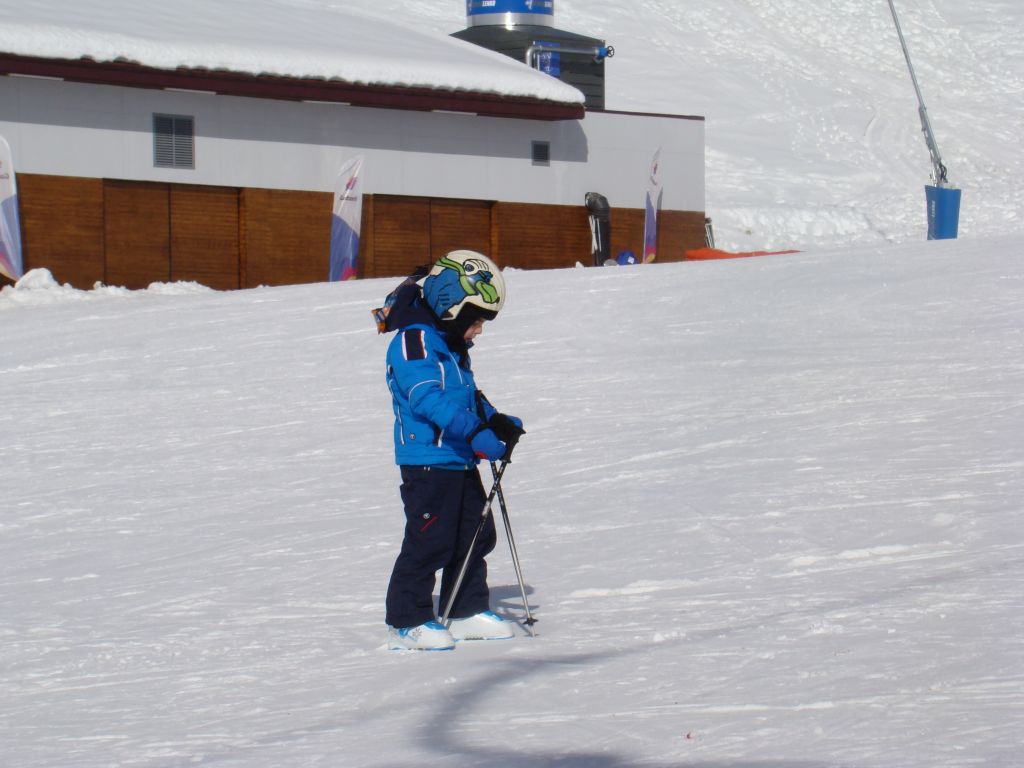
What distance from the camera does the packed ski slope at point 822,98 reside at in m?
46.0

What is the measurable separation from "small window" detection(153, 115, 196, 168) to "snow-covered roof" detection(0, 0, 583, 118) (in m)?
1.03

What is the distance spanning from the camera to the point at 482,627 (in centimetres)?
624

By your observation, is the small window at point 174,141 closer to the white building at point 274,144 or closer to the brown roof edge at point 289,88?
the white building at point 274,144

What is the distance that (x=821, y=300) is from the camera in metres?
15.2

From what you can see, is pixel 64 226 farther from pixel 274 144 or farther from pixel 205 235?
pixel 274 144

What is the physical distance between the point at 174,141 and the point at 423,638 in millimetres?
20757

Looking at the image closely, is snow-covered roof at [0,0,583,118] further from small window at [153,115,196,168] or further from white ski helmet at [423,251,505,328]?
white ski helmet at [423,251,505,328]

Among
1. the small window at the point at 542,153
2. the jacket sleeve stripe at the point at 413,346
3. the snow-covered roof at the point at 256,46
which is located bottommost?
the jacket sleeve stripe at the point at 413,346

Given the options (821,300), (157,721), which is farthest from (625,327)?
(157,721)

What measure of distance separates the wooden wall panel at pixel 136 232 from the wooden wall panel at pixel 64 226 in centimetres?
18

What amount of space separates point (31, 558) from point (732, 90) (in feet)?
158

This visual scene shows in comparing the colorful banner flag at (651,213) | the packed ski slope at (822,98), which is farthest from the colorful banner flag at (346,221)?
the packed ski slope at (822,98)

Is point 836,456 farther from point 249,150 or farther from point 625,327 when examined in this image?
point 249,150

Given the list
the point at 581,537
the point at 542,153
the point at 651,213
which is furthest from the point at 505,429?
the point at 651,213
